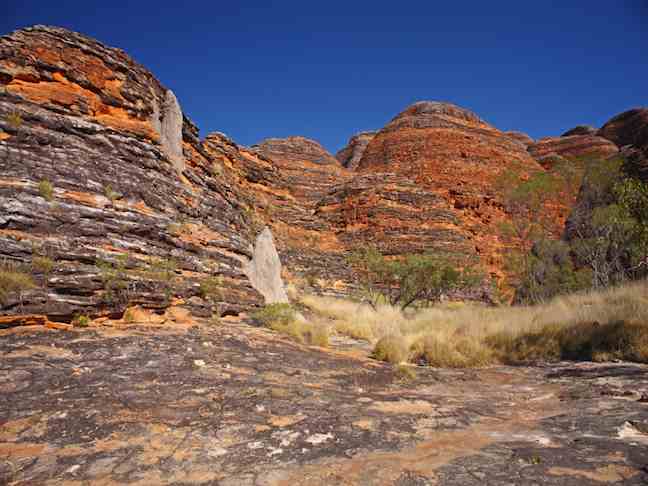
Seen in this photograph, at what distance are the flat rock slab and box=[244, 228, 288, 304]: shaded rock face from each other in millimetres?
5780

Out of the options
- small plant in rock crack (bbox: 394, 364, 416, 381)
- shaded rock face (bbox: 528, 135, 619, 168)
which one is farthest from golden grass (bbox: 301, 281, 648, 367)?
shaded rock face (bbox: 528, 135, 619, 168)

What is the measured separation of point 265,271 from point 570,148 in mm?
70467

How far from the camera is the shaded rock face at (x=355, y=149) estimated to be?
67.4m

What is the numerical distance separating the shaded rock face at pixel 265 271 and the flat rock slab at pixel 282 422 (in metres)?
5.78

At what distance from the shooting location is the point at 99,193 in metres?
8.26

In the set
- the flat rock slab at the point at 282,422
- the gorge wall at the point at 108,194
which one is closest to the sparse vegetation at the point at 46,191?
the gorge wall at the point at 108,194

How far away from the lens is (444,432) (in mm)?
2984

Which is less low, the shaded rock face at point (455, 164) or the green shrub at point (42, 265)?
the shaded rock face at point (455, 164)

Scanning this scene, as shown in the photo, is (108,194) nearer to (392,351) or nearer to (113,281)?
A: (113,281)

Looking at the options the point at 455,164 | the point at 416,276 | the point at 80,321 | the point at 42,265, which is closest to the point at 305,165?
the point at 455,164

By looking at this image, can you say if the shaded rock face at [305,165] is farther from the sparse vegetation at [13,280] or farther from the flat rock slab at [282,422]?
the flat rock slab at [282,422]

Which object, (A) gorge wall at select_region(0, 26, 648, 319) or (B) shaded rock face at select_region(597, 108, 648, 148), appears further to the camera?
(B) shaded rock face at select_region(597, 108, 648, 148)

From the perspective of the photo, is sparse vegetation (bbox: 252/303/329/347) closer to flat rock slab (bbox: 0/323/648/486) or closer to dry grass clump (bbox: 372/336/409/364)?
dry grass clump (bbox: 372/336/409/364)

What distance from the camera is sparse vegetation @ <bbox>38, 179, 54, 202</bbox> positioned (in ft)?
23.2
